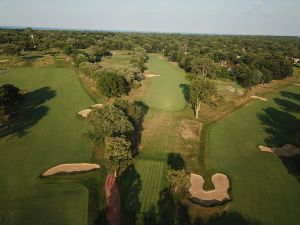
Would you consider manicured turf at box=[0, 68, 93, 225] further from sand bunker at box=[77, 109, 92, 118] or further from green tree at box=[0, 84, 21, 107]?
green tree at box=[0, 84, 21, 107]

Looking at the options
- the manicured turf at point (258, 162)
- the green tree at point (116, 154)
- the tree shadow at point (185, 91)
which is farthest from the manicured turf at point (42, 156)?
the tree shadow at point (185, 91)

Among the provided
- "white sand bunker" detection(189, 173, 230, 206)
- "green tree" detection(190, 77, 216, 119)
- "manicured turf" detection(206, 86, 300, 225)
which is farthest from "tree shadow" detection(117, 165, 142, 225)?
"green tree" detection(190, 77, 216, 119)

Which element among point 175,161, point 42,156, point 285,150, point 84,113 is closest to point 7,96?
point 84,113

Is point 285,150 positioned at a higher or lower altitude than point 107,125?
lower

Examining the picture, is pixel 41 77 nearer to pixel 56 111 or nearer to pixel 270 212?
pixel 56 111

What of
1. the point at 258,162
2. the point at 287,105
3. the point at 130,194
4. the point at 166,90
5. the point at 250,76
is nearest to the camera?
the point at 130,194

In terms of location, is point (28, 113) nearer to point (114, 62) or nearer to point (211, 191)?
point (211, 191)
